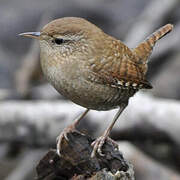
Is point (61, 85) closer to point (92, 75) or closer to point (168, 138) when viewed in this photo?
point (92, 75)

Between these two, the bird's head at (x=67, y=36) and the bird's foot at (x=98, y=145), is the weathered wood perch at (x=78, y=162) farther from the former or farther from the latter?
the bird's head at (x=67, y=36)

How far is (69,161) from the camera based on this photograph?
4.83 metres

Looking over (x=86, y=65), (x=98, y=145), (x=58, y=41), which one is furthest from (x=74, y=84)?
(x=98, y=145)

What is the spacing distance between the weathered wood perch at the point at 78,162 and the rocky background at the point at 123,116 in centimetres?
144

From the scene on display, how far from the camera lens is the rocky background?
23.2 feet

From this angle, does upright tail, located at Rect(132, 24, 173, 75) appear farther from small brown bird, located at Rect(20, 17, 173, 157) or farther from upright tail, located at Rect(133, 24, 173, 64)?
small brown bird, located at Rect(20, 17, 173, 157)

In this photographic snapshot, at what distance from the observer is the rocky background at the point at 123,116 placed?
7.06m

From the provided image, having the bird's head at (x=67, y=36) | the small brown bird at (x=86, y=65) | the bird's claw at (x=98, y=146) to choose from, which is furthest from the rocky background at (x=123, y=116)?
the bird's head at (x=67, y=36)

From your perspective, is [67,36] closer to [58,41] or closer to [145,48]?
[58,41]

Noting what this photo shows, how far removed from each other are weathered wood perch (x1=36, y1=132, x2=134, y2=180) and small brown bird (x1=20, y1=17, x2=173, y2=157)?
0.08 meters

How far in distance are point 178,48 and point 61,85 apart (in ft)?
15.7

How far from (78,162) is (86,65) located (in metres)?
0.84

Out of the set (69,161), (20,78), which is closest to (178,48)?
(20,78)

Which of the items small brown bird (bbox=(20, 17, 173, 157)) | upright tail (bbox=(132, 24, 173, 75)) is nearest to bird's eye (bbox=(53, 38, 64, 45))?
small brown bird (bbox=(20, 17, 173, 157))
